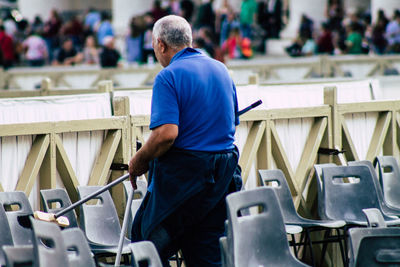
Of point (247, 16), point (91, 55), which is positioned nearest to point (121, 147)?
point (91, 55)

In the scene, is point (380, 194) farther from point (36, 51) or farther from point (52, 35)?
point (52, 35)

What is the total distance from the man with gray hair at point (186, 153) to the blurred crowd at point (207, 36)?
30.3 ft

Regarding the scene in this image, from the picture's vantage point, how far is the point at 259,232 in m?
5.71

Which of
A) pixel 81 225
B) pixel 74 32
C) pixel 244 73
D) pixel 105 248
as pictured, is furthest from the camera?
Answer: pixel 74 32

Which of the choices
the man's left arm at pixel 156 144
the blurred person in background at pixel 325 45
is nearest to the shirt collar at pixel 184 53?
the man's left arm at pixel 156 144

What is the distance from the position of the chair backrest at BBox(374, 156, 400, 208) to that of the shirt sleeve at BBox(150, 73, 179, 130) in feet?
12.4

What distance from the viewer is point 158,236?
5664mm

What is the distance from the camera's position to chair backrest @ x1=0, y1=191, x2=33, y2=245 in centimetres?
664

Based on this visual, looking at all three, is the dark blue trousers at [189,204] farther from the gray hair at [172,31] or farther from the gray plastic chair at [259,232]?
the gray hair at [172,31]

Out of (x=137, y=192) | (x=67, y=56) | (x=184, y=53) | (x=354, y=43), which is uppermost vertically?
(x=184, y=53)

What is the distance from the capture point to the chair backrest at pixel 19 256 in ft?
14.3

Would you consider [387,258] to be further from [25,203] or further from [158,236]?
[25,203]

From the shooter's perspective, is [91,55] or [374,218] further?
[91,55]

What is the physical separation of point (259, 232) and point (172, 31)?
1424mm
